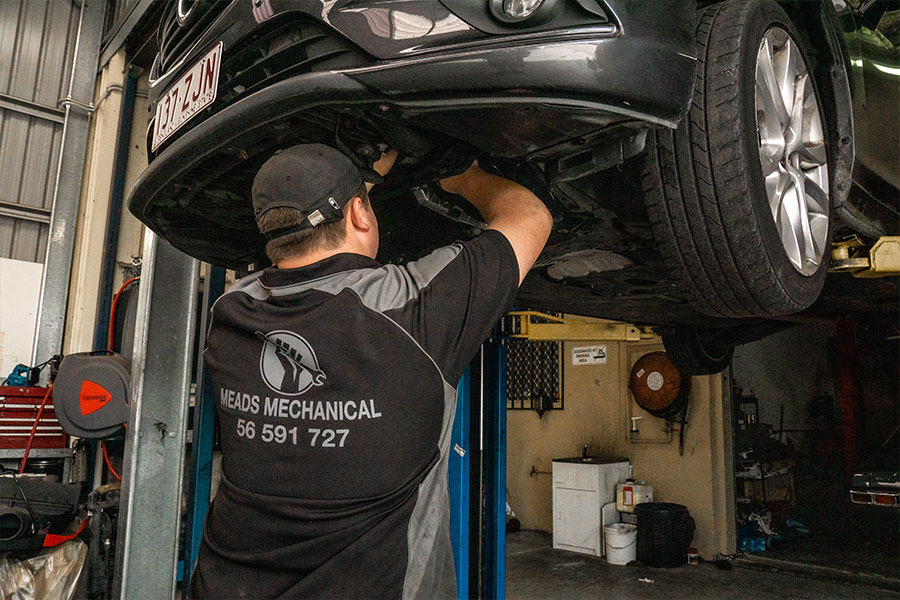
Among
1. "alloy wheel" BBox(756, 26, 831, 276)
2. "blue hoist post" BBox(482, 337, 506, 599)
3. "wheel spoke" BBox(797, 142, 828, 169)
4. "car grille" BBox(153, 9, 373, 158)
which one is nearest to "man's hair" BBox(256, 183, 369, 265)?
"car grille" BBox(153, 9, 373, 158)

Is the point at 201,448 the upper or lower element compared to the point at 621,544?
upper

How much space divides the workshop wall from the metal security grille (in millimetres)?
99

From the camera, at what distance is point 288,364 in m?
0.95

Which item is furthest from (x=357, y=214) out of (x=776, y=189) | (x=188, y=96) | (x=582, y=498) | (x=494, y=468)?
(x=582, y=498)

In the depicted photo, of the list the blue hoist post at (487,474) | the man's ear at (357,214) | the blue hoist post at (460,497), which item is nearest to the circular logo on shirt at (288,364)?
the man's ear at (357,214)

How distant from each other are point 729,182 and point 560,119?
42cm

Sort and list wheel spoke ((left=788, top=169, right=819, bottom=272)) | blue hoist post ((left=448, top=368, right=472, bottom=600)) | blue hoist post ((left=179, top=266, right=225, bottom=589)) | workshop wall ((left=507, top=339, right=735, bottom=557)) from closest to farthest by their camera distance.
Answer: wheel spoke ((left=788, top=169, right=819, bottom=272)) → blue hoist post ((left=179, top=266, right=225, bottom=589)) → blue hoist post ((left=448, top=368, right=472, bottom=600)) → workshop wall ((left=507, top=339, right=735, bottom=557))

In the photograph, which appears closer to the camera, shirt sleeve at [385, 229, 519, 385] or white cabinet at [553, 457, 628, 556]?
shirt sleeve at [385, 229, 519, 385]

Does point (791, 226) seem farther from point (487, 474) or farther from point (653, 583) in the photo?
point (653, 583)

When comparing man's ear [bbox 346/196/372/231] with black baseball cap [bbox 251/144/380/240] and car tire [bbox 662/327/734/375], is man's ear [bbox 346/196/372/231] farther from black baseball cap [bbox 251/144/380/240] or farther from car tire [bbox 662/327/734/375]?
car tire [bbox 662/327/734/375]

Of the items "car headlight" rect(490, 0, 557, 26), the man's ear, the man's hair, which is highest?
"car headlight" rect(490, 0, 557, 26)

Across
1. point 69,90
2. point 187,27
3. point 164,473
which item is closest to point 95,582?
point 164,473

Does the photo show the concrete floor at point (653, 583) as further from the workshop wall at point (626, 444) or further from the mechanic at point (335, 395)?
the mechanic at point (335, 395)

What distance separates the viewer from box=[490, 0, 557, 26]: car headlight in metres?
0.96
